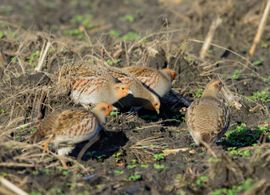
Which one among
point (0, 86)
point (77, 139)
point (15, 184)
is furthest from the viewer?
point (0, 86)

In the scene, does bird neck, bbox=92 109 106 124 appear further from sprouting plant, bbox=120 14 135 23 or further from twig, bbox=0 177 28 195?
sprouting plant, bbox=120 14 135 23

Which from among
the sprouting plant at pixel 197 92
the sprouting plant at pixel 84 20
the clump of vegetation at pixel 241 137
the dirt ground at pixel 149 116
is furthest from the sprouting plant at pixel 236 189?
the sprouting plant at pixel 84 20

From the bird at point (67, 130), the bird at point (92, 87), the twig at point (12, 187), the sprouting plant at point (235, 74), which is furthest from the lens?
the sprouting plant at point (235, 74)

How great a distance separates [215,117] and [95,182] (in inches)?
58.5

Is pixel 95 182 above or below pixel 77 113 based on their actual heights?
below

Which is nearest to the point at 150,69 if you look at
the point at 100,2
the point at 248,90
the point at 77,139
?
the point at 248,90

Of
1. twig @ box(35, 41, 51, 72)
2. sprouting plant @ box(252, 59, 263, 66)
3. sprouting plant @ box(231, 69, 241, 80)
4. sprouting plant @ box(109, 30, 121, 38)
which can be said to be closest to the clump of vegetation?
sprouting plant @ box(231, 69, 241, 80)

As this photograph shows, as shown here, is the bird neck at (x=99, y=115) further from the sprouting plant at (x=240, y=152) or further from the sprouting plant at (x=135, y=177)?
the sprouting plant at (x=240, y=152)

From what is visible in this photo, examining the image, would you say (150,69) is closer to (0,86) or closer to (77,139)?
(0,86)

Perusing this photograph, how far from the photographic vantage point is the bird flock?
273 inches

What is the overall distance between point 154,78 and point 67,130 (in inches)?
92.4

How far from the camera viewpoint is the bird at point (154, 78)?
8.95 metres

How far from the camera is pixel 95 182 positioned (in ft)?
21.2

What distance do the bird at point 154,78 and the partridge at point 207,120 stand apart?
139cm
